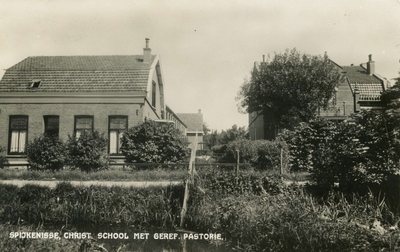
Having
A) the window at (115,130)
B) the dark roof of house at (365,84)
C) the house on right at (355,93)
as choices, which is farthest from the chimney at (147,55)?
the dark roof of house at (365,84)

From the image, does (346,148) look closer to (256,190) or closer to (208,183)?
(256,190)

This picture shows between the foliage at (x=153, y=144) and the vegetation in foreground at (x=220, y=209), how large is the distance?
5454 mm

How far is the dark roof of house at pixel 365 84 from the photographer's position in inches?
917

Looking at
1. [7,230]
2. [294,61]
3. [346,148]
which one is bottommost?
[7,230]

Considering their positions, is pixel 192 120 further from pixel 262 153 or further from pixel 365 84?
pixel 262 153

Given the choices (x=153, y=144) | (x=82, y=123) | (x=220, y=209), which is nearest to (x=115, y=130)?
(x=82, y=123)

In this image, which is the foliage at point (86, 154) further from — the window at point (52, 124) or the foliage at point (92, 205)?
the foliage at point (92, 205)

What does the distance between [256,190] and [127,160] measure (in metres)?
7.66

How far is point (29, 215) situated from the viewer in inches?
275

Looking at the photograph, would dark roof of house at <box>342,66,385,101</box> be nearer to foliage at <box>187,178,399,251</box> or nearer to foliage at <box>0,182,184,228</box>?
foliage at <box>187,178,399,251</box>

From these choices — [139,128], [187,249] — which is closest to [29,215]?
[187,249]

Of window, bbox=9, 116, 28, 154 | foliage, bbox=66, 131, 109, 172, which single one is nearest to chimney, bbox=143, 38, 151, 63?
foliage, bbox=66, 131, 109, 172

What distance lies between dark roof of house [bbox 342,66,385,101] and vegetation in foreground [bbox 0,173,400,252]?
18888 millimetres

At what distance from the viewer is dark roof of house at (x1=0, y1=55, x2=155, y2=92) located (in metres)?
14.8
